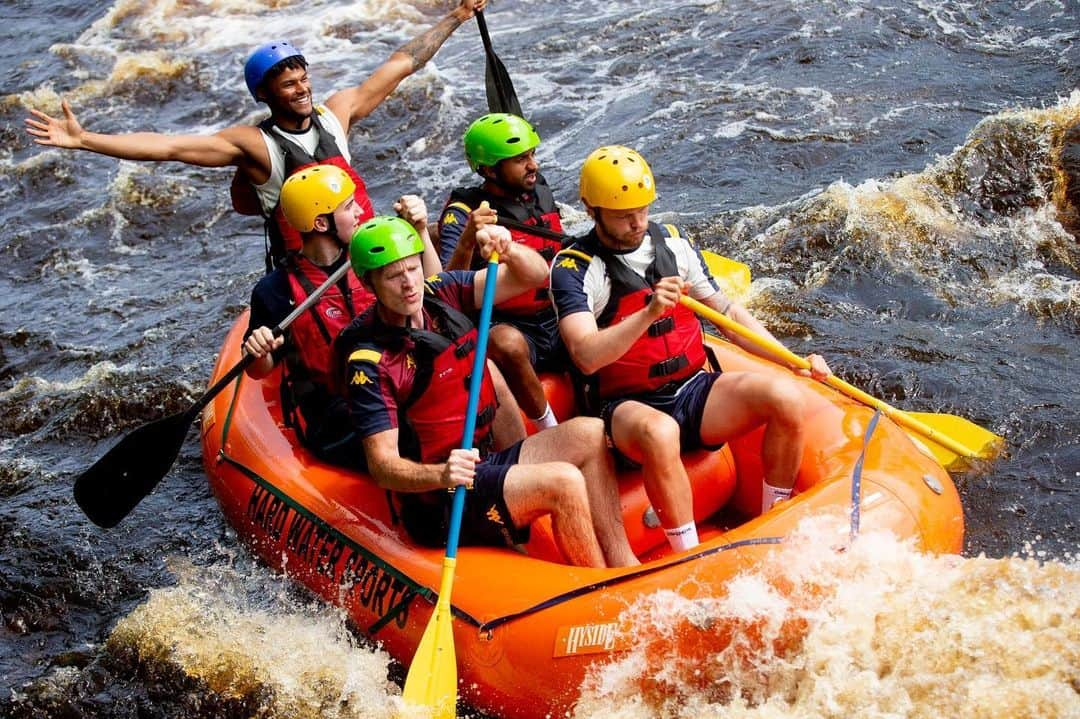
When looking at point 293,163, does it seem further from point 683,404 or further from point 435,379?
point 683,404

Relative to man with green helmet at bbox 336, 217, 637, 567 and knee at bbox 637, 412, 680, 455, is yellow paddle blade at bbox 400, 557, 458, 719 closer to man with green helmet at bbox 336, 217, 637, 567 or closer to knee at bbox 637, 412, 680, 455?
man with green helmet at bbox 336, 217, 637, 567

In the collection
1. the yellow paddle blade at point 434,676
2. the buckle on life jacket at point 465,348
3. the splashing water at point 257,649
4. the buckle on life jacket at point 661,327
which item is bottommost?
the splashing water at point 257,649

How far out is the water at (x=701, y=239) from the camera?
3904mm

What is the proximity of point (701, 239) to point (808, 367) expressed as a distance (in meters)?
3.74

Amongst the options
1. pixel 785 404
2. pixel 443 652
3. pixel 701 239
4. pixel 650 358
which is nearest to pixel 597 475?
pixel 650 358

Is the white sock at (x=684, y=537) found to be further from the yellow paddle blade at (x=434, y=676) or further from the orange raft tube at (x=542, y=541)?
the yellow paddle blade at (x=434, y=676)

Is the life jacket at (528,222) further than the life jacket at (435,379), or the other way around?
the life jacket at (528,222)

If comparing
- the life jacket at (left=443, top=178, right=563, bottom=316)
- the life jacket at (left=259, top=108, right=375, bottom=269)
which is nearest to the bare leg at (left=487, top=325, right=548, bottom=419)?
the life jacket at (left=443, top=178, right=563, bottom=316)

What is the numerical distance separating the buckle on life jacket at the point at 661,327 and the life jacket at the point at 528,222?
105cm

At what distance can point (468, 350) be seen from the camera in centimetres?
450

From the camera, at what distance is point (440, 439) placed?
4.45 meters

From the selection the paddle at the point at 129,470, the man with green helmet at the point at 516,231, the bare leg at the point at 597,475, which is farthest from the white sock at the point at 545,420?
the paddle at the point at 129,470

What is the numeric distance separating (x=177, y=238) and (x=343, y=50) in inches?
168

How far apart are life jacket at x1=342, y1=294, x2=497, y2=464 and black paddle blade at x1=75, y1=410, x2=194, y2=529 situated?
1.49m
